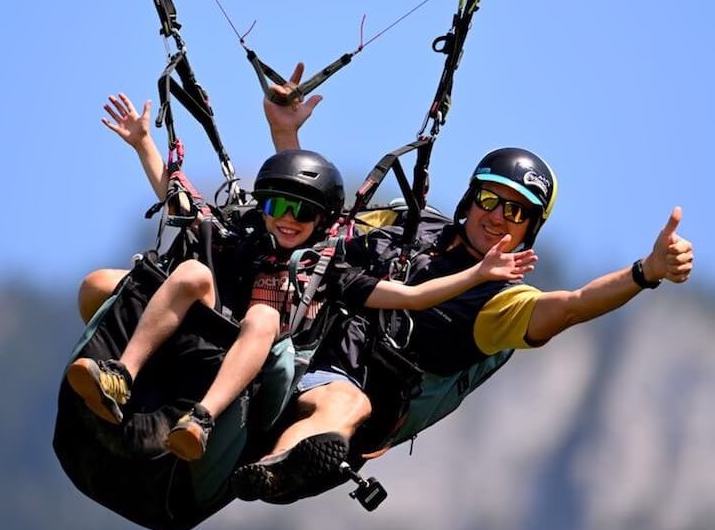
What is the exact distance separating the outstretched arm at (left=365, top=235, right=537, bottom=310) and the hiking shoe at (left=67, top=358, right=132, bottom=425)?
51.9 inches

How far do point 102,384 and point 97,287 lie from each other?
89 cm

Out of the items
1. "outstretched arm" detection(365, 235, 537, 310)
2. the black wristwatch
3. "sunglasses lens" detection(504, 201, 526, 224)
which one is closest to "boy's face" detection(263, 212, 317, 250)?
"outstretched arm" detection(365, 235, 537, 310)

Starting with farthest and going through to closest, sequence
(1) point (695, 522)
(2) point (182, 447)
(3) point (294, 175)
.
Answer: (1) point (695, 522), (3) point (294, 175), (2) point (182, 447)

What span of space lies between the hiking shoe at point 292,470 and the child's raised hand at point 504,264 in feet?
3.52

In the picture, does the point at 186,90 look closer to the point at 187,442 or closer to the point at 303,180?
the point at 303,180

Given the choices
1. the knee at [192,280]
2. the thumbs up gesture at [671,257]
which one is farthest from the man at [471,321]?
the knee at [192,280]

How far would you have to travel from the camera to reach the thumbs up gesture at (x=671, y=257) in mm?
13281

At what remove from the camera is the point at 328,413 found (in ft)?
45.3

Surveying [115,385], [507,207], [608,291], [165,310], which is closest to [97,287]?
[165,310]

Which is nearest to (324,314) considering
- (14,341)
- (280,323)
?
(280,323)

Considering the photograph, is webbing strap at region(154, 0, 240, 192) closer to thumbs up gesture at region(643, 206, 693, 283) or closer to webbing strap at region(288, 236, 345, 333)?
webbing strap at region(288, 236, 345, 333)

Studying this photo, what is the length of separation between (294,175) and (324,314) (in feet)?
2.31

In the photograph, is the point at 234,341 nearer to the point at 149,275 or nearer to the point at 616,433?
the point at 149,275

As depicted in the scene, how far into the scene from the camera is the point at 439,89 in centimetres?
1481
